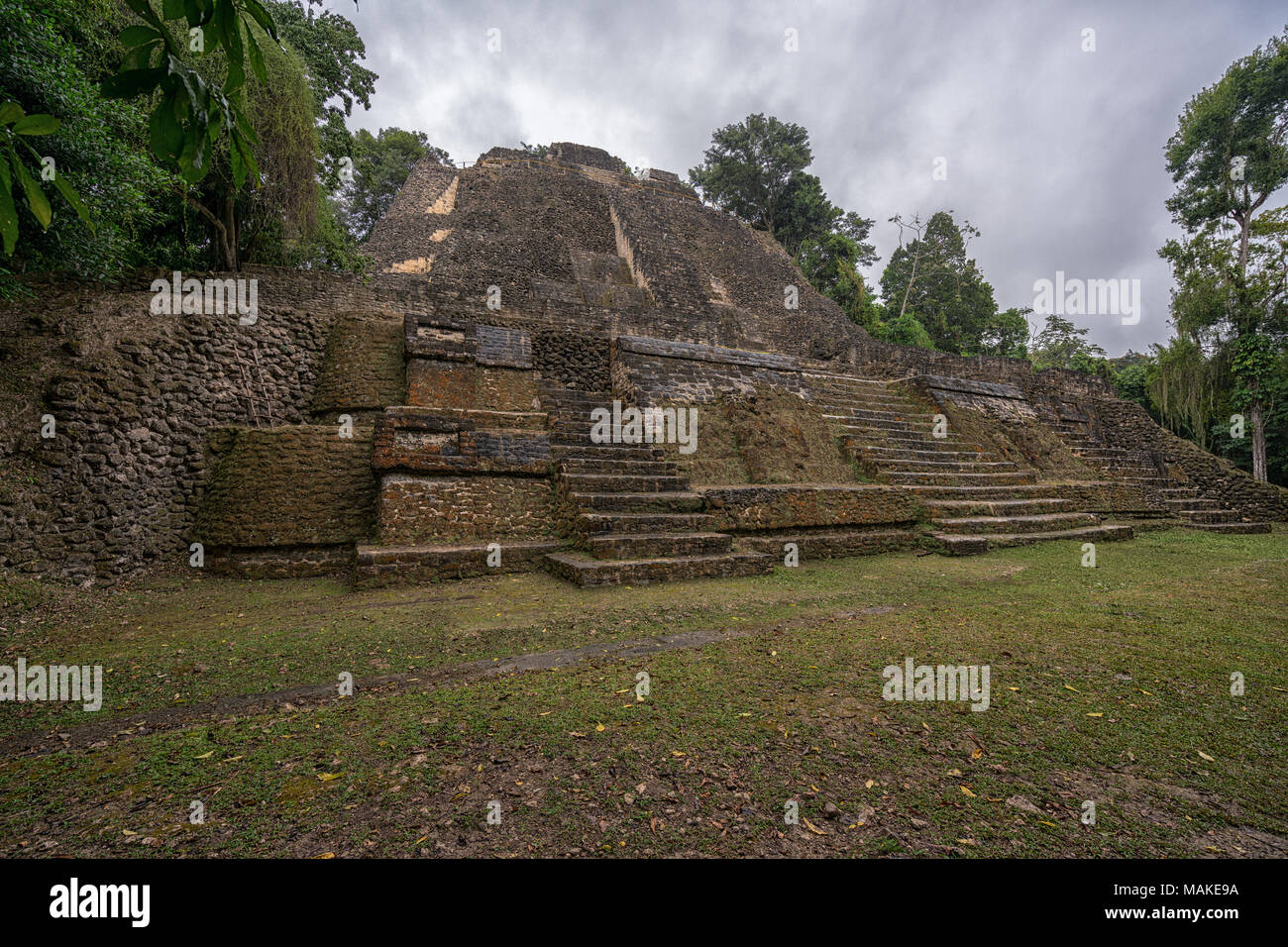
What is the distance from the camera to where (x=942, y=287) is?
29.2m

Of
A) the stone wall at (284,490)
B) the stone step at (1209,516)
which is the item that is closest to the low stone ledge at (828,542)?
the stone wall at (284,490)

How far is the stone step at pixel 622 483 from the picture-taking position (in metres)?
6.39

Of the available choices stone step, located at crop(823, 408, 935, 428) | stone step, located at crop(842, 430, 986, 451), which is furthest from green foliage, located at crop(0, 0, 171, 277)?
stone step, located at crop(823, 408, 935, 428)

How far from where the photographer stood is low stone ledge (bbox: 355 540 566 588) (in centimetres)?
505

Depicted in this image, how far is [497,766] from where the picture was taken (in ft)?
6.49

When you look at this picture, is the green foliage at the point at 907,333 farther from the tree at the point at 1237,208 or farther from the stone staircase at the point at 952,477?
the stone staircase at the point at 952,477

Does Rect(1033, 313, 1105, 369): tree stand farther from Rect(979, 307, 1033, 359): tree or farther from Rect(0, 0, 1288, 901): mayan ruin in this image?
Rect(0, 0, 1288, 901): mayan ruin

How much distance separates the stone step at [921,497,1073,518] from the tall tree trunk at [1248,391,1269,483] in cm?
1112

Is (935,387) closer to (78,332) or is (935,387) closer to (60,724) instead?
(60,724)

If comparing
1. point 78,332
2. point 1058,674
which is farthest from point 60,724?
point 78,332

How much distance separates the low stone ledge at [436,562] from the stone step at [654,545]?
75cm

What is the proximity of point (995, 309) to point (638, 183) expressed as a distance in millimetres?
22499

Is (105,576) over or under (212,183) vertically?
under

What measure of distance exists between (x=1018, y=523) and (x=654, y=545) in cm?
586
